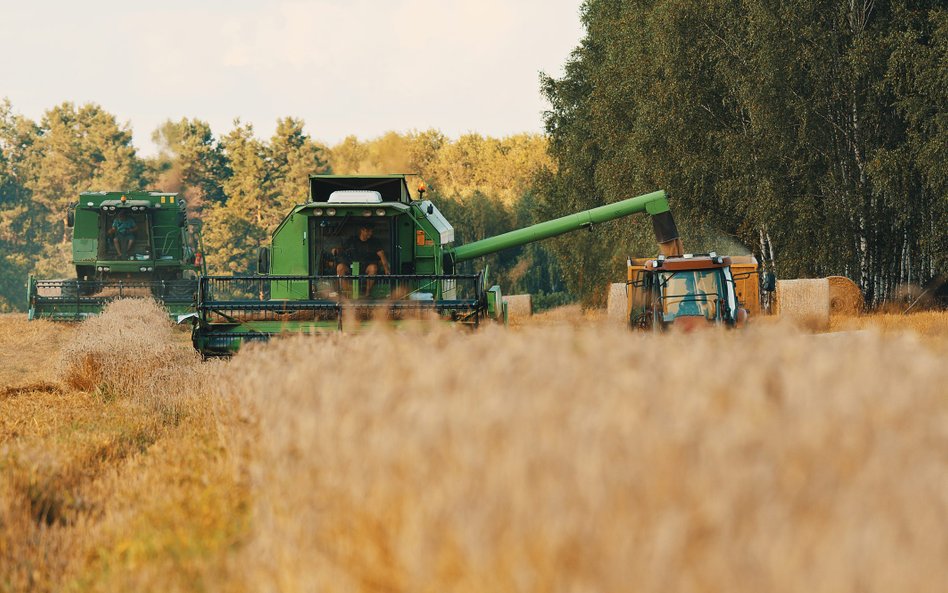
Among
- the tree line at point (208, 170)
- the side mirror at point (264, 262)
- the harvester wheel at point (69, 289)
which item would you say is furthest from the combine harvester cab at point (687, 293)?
the tree line at point (208, 170)

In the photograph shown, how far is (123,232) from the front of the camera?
32.3m

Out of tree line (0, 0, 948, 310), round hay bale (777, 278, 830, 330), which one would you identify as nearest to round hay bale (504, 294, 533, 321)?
tree line (0, 0, 948, 310)

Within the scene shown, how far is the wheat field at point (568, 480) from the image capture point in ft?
10.9

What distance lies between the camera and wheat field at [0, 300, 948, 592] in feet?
10.9

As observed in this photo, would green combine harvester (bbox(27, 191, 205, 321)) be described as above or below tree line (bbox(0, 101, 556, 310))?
below

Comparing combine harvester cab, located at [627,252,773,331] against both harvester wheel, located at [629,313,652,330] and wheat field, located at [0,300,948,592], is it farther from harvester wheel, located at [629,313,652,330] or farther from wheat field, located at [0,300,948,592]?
wheat field, located at [0,300,948,592]

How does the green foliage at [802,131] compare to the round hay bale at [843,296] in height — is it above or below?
above

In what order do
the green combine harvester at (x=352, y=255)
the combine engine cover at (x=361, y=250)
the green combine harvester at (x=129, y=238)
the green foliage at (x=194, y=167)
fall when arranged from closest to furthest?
the green combine harvester at (x=352, y=255)
the combine engine cover at (x=361, y=250)
the green combine harvester at (x=129, y=238)
the green foliage at (x=194, y=167)

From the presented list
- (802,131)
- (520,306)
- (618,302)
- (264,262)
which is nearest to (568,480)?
(264,262)

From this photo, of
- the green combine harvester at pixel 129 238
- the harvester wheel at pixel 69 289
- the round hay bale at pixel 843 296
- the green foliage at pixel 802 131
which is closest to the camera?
the round hay bale at pixel 843 296

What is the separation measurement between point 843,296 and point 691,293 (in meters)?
13.3

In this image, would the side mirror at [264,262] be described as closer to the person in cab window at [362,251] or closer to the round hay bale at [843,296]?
the person in cab window at [362,251]

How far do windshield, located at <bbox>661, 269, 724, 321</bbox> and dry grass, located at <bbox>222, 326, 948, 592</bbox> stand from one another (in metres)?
11.1

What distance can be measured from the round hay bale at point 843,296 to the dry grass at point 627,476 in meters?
24.1
